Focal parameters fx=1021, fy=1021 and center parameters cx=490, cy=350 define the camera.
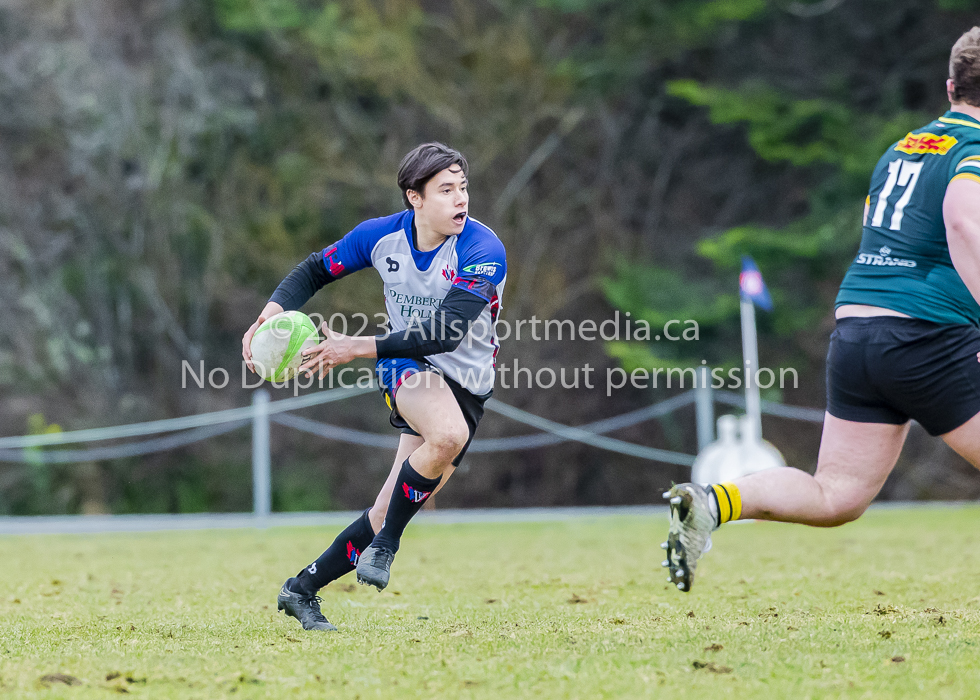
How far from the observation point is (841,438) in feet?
13.0

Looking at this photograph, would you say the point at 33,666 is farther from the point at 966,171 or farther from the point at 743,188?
the point at 743,188

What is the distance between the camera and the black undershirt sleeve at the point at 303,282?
4.64 metres

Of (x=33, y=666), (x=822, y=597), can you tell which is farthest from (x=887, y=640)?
(x=33, y=666)

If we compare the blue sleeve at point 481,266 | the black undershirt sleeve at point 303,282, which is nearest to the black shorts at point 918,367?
A: the blue sleeve at point 481,266

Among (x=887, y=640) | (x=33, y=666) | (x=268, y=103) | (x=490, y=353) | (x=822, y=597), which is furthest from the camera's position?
(x=268, y=103)

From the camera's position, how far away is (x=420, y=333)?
416cm

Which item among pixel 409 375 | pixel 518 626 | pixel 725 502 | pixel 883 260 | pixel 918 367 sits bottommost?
pixel 518 626

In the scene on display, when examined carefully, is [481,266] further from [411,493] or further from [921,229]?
[921,229]

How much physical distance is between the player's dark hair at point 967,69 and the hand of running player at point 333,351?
7.91ft

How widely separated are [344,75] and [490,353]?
14.8 meters

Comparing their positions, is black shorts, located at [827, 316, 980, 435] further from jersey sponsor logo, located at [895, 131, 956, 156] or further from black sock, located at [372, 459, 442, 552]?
black sock, located at [372, 459, 442, 552]

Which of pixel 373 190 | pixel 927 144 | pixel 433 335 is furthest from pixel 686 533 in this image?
pixel 373 190

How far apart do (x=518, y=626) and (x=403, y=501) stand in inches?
28.5

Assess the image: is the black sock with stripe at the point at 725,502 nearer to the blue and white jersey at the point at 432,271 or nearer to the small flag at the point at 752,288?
the blue and white jersey at the point at 432,271
